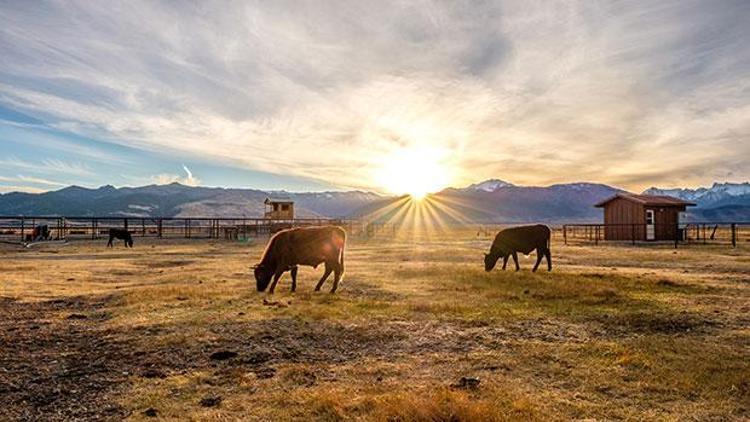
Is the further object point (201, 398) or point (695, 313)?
point (695, 313)

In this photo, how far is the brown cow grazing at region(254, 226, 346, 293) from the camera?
590 inches

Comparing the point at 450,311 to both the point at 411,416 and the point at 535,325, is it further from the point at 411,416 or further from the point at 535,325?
the point at 411,416

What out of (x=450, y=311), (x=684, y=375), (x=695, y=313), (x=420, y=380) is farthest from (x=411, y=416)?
(x=695, y=313)

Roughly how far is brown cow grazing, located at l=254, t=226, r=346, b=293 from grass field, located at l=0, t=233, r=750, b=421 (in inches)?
27.5

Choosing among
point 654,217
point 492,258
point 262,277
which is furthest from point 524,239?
point 654,217

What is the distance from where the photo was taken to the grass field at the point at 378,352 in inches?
227

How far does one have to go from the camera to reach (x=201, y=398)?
6082 mm

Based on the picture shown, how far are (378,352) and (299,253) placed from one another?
745cm

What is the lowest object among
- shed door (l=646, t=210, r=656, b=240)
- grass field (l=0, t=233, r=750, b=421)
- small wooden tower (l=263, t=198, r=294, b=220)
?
grass field (l=0, t=233, r=750, b=421)

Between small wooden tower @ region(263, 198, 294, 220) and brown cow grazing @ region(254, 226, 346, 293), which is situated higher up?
small wooden tower @ region(263, 198, 294, 220)

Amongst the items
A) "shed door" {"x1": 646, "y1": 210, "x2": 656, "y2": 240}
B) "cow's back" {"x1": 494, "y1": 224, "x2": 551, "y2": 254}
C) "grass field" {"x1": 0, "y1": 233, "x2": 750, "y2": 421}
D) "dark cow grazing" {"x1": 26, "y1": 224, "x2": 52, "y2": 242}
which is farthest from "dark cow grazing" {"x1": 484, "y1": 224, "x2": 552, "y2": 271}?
"dark cow grazing" {"x1": 26, "y1": 224, "x2": 52, "y2": 242}

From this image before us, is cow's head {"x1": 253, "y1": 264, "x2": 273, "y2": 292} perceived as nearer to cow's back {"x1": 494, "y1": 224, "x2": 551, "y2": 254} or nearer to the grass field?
the grass field

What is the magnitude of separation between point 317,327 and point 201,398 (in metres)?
4.01

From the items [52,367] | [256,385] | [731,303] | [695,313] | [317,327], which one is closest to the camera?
[256,385]
